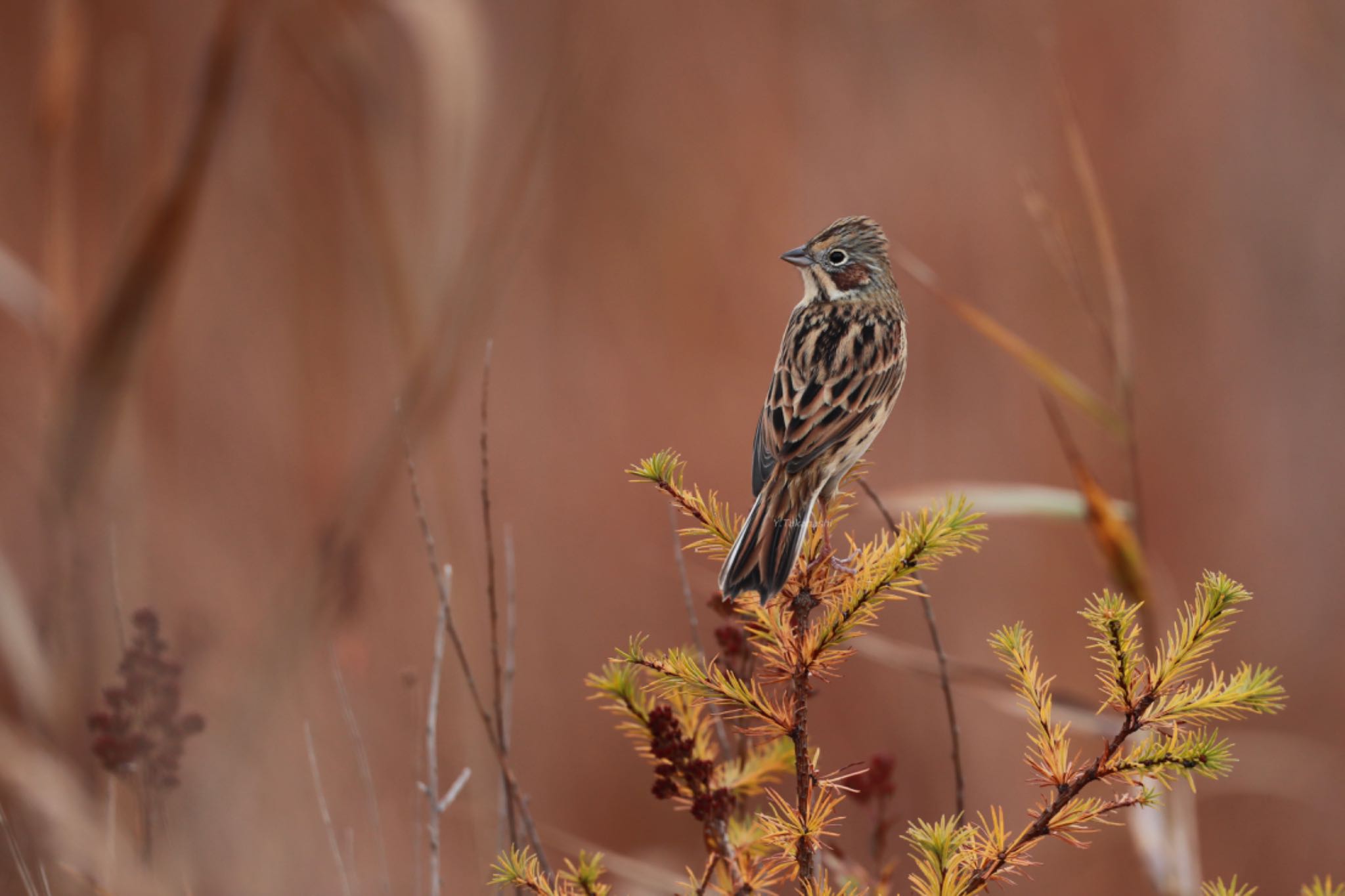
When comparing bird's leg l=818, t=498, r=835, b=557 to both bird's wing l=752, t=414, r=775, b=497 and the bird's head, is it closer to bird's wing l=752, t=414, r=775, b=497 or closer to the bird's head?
bird's wing l=752, t=414, r=775, b=497

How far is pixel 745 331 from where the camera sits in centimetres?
461

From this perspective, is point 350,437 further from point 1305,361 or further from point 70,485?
point 1305,361

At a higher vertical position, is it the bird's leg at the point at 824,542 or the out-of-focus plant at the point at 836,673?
the bird's leg at the point at 824,542

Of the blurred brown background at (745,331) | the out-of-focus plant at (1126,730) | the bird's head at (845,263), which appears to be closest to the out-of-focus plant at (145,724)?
the out-of-focus plant at (1126,730)

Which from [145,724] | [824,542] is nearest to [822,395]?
[824,542]

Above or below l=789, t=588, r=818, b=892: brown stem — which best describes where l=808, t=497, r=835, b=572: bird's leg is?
above

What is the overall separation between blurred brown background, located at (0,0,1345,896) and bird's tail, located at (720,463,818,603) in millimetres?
2333

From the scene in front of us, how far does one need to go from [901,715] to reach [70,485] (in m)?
2.99

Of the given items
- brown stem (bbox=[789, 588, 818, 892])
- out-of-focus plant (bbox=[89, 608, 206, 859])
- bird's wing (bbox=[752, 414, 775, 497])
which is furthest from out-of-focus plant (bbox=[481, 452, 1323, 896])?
out-of-focus plant (bbox=[89, 608, 206, 859])

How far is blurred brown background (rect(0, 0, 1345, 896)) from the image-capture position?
157 inches

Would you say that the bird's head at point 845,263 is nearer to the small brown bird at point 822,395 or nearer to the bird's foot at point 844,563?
the small brown bird at point 822,395

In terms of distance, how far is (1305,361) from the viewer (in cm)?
473

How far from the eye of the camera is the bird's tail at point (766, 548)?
1231 millimetres

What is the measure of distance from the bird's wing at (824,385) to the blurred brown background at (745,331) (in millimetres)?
1856
